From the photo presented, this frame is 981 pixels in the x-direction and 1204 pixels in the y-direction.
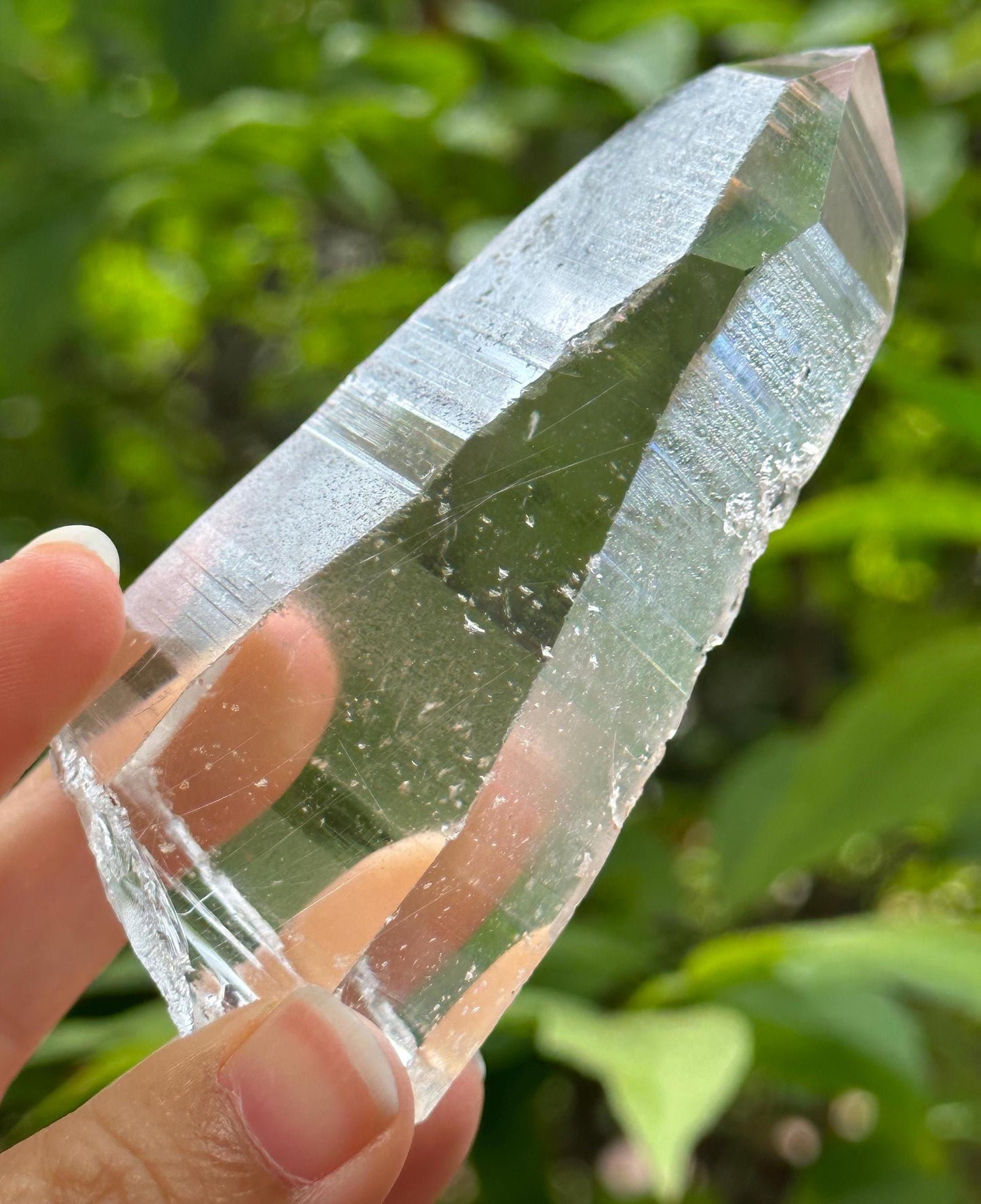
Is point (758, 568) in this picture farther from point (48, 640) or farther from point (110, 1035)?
point (48, 640)

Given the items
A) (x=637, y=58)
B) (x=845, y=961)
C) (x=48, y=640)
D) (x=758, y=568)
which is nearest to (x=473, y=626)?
(x=48, y=640)

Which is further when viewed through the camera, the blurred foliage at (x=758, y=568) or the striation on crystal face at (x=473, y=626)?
the blurred foliage at (x=758, y=568)

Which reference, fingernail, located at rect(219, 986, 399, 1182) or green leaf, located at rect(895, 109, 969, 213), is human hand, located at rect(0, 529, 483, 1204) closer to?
fingernail, located at rect(219, 986, 399, 1182)

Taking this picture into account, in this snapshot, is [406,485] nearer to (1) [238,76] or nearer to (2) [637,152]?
(2) [637,152]

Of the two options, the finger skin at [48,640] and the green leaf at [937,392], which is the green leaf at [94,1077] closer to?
the finger skin at [48,640]

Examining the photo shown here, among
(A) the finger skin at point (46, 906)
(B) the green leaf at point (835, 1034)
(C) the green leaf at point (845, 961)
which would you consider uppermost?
(A) the finger skin at point (46, 906)

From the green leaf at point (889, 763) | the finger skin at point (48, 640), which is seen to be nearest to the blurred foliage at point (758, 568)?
the green leaf at point (889, 763)

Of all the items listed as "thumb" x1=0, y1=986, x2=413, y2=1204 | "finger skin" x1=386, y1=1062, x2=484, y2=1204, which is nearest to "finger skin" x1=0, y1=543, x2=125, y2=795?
"thumb" x1=0, y1=986, x2=413, y2=1204
